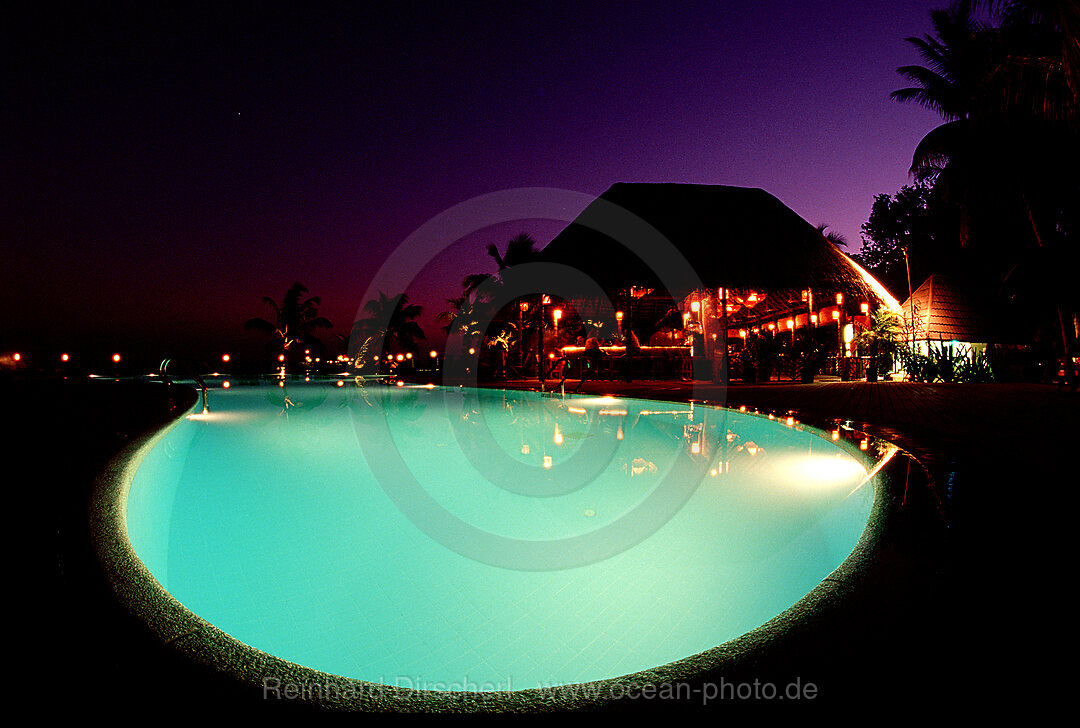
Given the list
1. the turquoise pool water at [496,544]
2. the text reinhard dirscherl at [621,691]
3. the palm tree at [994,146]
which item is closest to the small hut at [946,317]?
the palm tree at [994,146]

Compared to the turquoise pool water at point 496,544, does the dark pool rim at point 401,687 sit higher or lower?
higher

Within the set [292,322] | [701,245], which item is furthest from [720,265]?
[292,322]

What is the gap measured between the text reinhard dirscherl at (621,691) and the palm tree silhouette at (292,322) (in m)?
30.2

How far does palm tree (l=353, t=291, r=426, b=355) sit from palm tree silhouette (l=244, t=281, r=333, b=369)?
293 cm

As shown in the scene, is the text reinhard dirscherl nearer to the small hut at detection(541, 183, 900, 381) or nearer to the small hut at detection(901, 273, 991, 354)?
the small hut at detection(541, 183, 900, 381)

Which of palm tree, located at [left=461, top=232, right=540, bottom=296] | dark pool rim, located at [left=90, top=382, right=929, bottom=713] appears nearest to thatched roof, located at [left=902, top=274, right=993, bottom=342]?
palm tree, located at [left=461, top=232, right=540, bottom=296]

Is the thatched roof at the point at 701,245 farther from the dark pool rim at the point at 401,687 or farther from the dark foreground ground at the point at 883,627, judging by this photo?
the dark pool rim at the point at 401,687

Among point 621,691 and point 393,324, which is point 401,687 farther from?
point 393,324

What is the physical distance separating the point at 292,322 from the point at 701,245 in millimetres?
23148

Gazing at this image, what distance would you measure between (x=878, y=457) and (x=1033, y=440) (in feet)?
5.45

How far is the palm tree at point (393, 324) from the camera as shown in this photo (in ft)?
101

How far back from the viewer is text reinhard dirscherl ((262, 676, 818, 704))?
1.00m

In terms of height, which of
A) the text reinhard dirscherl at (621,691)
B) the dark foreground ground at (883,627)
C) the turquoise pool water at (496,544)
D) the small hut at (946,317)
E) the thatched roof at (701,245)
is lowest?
the turquoise pool water at (496,544)

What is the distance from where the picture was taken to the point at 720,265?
14211 mm
